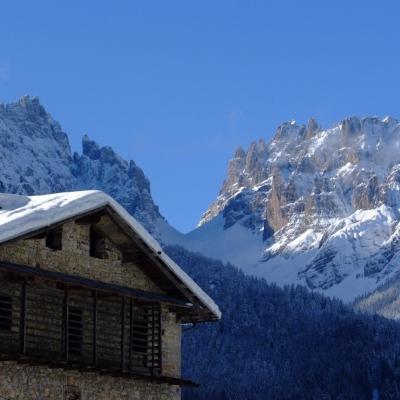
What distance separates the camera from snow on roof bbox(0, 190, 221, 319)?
35.1m

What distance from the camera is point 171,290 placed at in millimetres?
40875

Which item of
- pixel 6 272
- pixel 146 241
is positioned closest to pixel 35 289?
pixel 6 272

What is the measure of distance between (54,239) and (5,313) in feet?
9.54

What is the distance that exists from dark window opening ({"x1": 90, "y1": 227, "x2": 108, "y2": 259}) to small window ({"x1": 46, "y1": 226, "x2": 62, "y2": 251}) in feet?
5.56

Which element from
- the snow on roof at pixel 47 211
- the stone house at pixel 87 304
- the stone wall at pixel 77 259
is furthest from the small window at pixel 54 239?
the snow on roof at pixel 47 211

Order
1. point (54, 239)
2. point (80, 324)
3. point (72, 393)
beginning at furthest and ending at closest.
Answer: point (80, 324)
point (54, 239)
point (72, 393)

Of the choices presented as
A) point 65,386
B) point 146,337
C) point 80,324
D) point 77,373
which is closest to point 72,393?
point 65,386

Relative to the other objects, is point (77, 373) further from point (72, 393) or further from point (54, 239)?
point (54, 239)

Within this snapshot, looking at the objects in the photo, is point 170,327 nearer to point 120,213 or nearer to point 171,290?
point 171,290

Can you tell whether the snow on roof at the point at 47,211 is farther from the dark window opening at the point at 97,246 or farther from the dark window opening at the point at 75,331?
the dark window opening at the point at 75,331

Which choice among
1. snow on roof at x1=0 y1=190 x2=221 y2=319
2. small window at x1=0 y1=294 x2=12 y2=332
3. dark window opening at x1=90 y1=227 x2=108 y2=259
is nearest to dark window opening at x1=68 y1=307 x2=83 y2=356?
dark window opening at x1=90 y1=227 x2=108 y2=259

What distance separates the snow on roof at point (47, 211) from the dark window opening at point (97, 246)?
120cm

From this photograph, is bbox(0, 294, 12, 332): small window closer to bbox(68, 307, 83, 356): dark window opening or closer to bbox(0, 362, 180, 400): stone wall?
bbox(0, 362, 180, 400): stone wall

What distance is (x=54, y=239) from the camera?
37.8 meters
